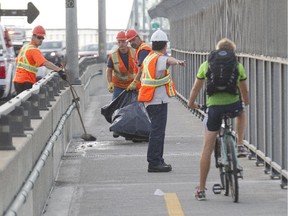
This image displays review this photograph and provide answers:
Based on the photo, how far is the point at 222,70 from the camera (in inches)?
470

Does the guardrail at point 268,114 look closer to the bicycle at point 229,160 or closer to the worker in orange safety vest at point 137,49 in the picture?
the bicycle at point 229,160

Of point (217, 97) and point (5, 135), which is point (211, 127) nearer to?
point (217, 97)

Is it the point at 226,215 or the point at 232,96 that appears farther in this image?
the point at 232,96

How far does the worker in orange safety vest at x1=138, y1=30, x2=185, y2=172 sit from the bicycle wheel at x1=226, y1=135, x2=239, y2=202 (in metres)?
2.91

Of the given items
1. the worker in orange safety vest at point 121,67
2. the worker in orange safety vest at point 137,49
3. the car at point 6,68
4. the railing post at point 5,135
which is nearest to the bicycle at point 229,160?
the railing post at point 5,135

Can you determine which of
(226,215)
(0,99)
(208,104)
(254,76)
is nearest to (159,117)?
(254,76)

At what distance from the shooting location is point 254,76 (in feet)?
53.3

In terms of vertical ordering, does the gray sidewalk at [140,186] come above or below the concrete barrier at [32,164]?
below

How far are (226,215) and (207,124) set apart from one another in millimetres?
1208

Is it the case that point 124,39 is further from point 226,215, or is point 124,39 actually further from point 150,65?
point 226,215

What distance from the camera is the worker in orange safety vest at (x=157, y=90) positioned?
15.0m

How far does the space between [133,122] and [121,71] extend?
1.62 meters

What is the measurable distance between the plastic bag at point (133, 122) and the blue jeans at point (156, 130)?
385 cm

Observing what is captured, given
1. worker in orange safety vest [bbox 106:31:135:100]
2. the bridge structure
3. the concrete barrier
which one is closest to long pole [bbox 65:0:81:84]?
the bridge structure
